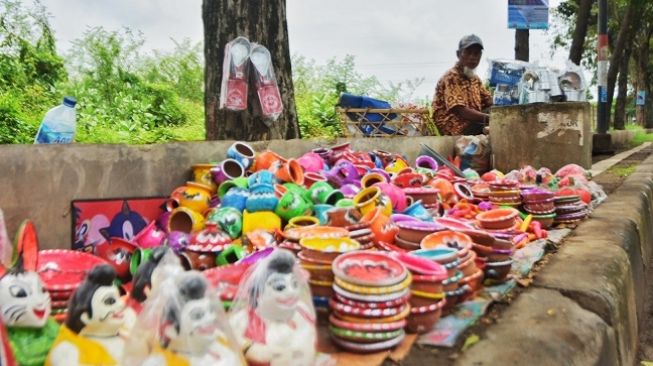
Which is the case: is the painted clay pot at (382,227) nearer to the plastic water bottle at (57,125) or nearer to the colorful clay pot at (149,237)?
the colorful clay pot at (149,237)

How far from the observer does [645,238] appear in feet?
11.4

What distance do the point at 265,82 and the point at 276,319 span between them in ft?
8.45

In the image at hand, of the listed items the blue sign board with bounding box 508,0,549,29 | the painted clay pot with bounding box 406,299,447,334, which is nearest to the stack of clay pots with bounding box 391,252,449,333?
the painted clay pot with bounding box 406,299,447,334

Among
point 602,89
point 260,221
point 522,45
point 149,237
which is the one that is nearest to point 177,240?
point 149,237

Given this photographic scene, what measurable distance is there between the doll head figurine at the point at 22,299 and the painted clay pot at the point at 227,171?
157cm

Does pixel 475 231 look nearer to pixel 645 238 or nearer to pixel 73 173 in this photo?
pixel 73 173

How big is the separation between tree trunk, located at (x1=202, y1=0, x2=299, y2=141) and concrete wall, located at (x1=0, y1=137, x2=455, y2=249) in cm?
74

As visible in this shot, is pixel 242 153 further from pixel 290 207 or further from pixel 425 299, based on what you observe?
pixel 425 299

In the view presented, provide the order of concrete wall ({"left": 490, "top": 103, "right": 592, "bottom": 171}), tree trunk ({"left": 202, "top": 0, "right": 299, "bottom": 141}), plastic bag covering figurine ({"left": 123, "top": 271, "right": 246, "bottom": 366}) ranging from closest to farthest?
plastic bag covering figurine ({"left": 123, "top": 271, "right": 246, "bottom": 366})
tree trunk ({"left": 202, "top": 0, "right": 299, "bottom": 141})
concrete wall ({"left": 490, "top": 103, "right": 592, "bottom": 171})

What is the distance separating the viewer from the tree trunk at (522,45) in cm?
839

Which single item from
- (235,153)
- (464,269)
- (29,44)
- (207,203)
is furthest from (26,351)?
A: (29,44)

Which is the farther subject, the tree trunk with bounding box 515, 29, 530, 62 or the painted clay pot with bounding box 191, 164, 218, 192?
the tree trunk with bounding box 515, 29, 530, 62

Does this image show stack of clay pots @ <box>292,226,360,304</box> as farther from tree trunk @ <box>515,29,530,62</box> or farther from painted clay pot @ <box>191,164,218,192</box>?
tree trunk @ <box>515,29,530,62</box>

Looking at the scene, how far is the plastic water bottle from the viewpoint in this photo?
2.45m
